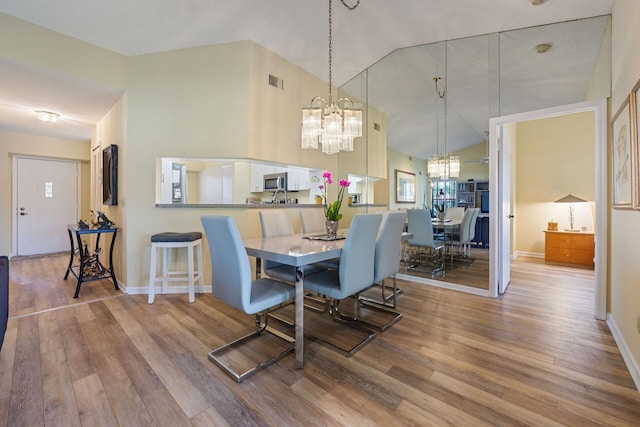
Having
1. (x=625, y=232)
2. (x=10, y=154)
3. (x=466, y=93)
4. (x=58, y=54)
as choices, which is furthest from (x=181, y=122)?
(x=10, y=154)

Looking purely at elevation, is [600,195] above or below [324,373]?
above

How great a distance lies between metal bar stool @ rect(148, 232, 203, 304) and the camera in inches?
116

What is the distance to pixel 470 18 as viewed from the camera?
2.95 metres

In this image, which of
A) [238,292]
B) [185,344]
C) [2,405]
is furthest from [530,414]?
[2,405]

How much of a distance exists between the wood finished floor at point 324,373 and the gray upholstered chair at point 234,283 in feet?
0.30

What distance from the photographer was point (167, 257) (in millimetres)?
3283

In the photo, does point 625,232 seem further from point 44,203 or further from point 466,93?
point 44,203

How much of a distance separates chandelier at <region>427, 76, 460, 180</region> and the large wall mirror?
0.02 metres

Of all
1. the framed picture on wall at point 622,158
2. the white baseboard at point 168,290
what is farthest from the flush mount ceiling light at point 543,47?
the white baseboard at point 168,290

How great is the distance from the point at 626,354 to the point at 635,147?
137 cm

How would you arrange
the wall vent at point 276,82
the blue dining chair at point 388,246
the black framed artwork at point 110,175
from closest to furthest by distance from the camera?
the blue dining chair at point 388,246 < the black framed artwork at point 110,175 < the wall vent at point 276,82

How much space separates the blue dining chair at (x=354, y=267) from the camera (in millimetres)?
1931

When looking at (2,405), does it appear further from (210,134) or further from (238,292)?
(210,134)

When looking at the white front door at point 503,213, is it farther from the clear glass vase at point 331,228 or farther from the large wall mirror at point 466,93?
the clear glass vase at point 331,228
